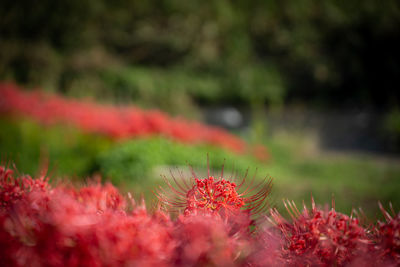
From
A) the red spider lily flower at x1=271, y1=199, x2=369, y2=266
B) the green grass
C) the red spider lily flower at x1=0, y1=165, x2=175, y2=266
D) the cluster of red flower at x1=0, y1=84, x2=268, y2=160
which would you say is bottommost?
the green grass

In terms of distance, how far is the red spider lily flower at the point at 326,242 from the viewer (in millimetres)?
678

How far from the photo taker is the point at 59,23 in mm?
10930

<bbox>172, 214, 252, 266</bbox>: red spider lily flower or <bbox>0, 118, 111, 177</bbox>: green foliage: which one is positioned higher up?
<bbox>172, 214, 252, 266</bbox>: red spider lily flower

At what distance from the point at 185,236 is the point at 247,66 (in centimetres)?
1219

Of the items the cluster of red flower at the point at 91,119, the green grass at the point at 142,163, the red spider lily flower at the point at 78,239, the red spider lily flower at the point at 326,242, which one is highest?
the red spider lily flower at the point at 78,239

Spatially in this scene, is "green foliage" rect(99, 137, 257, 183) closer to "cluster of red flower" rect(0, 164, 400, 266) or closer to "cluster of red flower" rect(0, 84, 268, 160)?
"cluster of red flower" rect(0, 84, 268, 160)

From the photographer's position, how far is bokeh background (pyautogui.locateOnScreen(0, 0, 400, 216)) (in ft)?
27.5

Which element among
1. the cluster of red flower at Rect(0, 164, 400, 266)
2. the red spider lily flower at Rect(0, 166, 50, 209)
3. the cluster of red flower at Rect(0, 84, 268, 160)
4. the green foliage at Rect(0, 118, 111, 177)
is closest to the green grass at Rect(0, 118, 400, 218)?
the green foliage at Rect(0, 118, 111, 177)

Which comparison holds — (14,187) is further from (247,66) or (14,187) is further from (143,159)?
(247,66)

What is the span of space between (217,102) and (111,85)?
406 centimetres

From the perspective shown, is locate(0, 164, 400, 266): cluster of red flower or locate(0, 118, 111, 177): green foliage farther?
locate(0, 118, 111, 177): green foliage

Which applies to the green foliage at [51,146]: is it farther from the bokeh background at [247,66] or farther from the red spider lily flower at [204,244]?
the red spider lily flower at [204,244]

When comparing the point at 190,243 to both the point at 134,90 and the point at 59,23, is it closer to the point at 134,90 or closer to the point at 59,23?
the point at 134,90

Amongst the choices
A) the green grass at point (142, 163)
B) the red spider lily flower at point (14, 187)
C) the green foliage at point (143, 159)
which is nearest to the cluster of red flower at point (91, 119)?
the green grass at point (142, 163)
